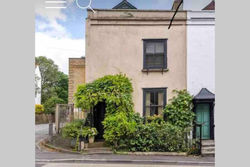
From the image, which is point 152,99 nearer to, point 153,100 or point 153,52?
point 153,100

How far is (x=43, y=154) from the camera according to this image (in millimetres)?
5855

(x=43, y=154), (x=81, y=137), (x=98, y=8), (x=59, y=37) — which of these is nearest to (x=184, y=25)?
(x=98, y=8)

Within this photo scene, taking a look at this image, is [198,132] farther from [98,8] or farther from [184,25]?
[98,8]

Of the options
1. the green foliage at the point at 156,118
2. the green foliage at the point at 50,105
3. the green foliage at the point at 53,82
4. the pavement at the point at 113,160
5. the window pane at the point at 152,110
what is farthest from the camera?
the green foliage at the point at 53,82

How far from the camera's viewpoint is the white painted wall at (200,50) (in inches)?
288

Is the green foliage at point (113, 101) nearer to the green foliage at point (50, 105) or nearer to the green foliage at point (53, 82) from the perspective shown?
the green foliage at point (50, 105)

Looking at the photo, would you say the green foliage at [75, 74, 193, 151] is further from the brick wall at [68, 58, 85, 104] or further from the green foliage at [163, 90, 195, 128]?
the brick wall at [68, 58, 85, 104]

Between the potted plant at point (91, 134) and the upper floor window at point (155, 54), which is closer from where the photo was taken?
the potted plant at point (91, 134)

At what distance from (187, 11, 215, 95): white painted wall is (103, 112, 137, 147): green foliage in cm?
298

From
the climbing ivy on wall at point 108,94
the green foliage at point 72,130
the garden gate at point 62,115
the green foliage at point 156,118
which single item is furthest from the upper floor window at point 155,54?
the garden gate at point 62,115

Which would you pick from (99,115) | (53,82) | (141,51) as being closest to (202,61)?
(141,51)

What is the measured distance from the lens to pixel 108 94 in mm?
6547

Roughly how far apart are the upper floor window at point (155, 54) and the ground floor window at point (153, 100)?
97 centimetres

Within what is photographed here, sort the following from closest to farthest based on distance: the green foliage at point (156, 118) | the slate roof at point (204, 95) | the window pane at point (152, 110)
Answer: the slate roof at point (204, 95)
the green foliage at point (156, 118)
the window pane at point (152, 110)
